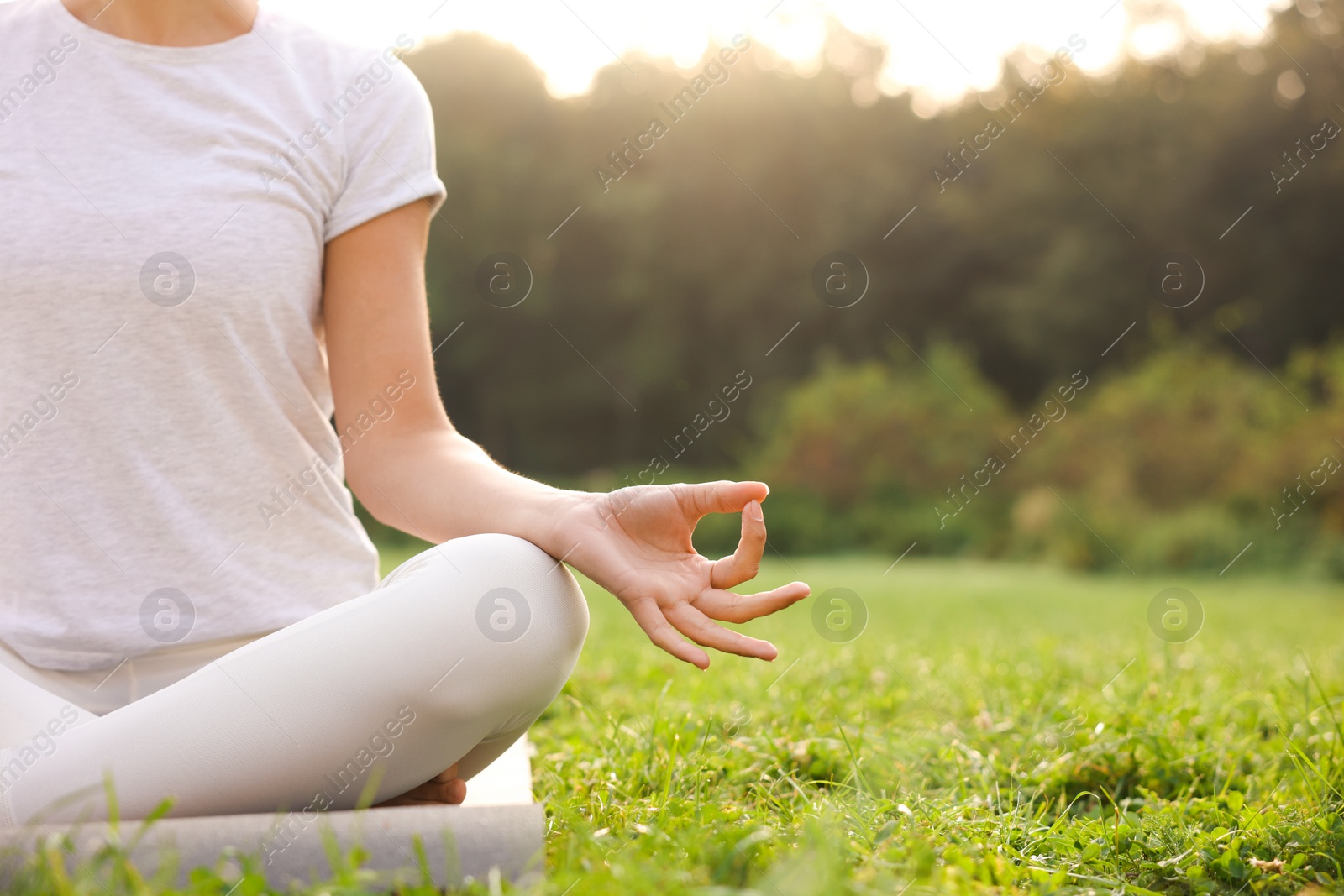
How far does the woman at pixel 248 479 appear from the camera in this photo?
133cm

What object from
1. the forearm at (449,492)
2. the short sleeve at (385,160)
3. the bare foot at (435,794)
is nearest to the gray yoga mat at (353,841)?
the bare foot at (435,794)

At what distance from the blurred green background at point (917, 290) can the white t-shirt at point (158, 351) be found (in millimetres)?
12134

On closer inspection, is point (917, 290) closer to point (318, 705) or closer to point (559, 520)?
point (559, 520)

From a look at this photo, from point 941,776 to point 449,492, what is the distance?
106 cm

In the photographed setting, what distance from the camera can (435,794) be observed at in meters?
1.51

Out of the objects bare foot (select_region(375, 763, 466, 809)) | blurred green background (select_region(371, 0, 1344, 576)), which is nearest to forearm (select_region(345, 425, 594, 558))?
bare foot (select_region(375, 763, 466, 809))

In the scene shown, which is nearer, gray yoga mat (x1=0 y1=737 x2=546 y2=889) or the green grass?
gray yoga mat (x1=0 y1=737 x2=546 y2=889)

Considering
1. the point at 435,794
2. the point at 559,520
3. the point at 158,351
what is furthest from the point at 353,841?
the point at 158,351

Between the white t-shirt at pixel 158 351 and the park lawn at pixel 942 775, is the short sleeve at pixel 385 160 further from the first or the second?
the park lawn at pixel 942 775

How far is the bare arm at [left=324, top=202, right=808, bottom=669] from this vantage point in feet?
4.51

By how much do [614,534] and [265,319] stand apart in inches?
26.2

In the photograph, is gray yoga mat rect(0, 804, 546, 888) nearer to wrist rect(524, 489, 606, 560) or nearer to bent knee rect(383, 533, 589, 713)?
bent knee rect(383, 533, 589, 713)

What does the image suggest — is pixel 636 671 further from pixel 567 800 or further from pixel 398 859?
pixel 398 859

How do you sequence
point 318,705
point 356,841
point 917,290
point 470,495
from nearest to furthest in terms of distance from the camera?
point 356,841
point 318,705
point 470,495
point 917,290
